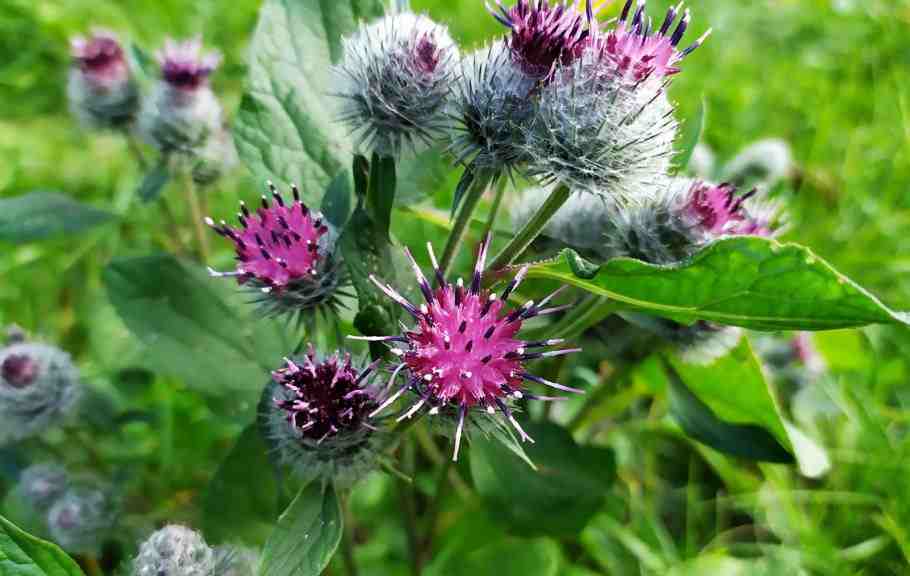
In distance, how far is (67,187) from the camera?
4.16 m

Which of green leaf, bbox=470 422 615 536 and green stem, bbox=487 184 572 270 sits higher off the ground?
green stem, bbox=487 184 572 270

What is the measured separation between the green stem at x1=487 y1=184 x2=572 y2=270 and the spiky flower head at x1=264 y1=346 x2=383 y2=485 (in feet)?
1.33

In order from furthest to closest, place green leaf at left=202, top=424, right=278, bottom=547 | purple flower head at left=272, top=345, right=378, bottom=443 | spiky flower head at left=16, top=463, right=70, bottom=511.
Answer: spiky flower head at left=16, top=463, right=70, bottom=511, green leaf at left=202, top=424, right=278, bottom=547, purple flower head at left=272, top=345, right=378, bottom=443

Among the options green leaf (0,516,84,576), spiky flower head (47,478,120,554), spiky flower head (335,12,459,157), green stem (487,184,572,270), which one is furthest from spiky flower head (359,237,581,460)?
spiky flower head (47,478,120,554)

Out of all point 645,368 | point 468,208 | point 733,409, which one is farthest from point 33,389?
point 733,409

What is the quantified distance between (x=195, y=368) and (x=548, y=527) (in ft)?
3.63

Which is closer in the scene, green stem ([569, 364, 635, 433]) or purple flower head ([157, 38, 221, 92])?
green stem ([569, 364, 635, 433])

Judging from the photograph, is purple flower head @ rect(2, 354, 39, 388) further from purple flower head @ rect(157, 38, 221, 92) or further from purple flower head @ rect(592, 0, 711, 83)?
purple flower head @ rect(592, 0, 711, 83)

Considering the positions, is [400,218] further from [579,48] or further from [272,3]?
[579,48]

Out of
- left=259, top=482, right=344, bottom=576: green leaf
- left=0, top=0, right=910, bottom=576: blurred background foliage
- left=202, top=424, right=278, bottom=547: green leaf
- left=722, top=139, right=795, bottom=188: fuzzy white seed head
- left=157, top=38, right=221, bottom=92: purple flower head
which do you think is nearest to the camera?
left=259, top=482, right=344, bottom=576: green leaf

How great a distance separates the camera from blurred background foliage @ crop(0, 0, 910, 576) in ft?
9.02

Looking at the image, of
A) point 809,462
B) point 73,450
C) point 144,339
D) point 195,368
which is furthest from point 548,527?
point 73,450

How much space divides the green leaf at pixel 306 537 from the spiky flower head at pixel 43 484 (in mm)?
1115

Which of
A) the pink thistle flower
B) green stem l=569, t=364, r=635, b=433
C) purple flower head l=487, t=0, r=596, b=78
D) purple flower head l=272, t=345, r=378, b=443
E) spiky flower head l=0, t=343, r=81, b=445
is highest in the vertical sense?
purple flower head l=487, t=0, r=596, b=78
